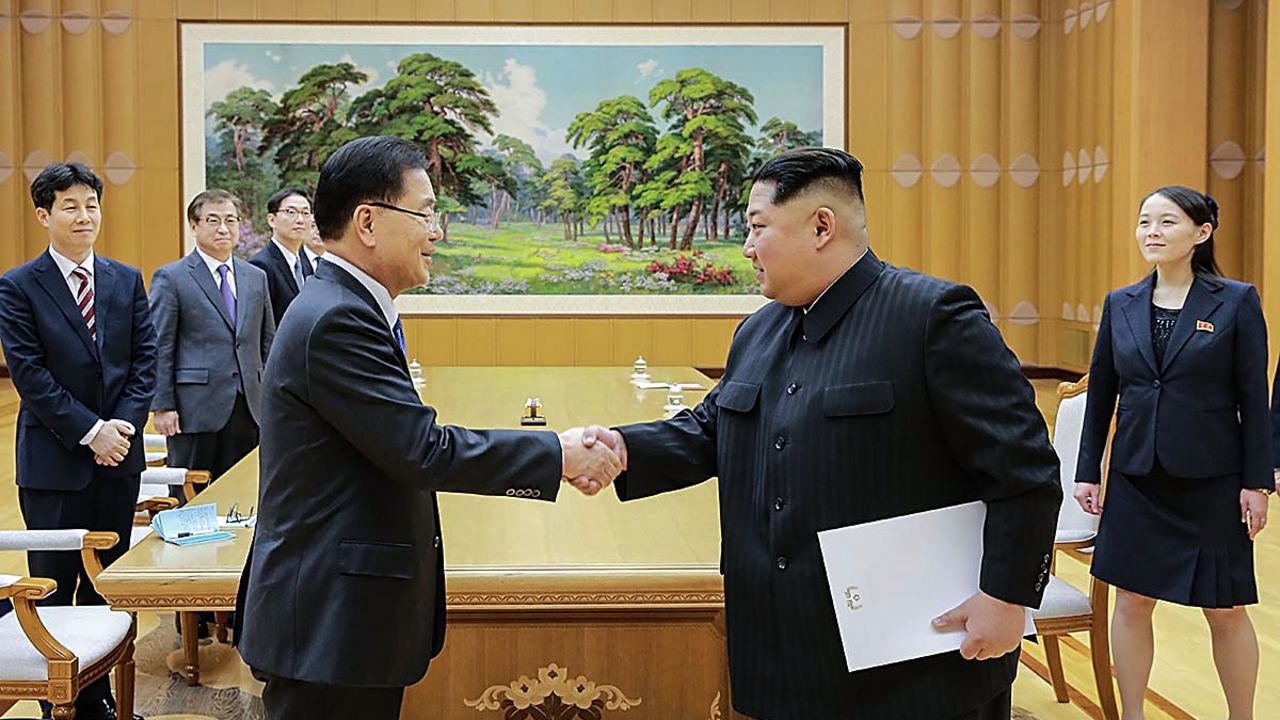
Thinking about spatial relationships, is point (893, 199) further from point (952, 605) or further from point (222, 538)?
point (952, 605)

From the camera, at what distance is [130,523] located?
446 centimetres

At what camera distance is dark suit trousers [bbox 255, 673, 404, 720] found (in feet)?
7.41

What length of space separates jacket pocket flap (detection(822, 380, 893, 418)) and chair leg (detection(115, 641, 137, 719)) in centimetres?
252

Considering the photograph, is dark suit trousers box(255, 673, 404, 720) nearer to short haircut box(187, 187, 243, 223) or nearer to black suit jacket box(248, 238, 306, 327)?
short haircut box(187, 187, 243, 223)

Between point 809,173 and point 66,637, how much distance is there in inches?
97.8

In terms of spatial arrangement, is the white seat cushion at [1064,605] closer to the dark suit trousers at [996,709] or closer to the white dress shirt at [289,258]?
the dark suit trousers at [996,709]

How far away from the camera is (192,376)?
5.59 metres

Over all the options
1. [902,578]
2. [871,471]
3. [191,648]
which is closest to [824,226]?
[871,471]

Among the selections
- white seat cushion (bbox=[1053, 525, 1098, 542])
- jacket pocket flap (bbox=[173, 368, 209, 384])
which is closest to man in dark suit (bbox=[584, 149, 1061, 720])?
white seat cushion (bbox=[1053, 525, 1098, 542])

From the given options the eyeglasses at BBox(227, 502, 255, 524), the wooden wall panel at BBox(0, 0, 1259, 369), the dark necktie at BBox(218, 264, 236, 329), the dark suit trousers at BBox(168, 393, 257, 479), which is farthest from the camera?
the wooden wall panel at BBox(0, 0, 1259, 369)

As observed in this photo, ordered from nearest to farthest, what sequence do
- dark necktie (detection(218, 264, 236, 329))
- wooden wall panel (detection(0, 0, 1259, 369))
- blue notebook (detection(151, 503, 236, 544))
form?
blue notebook (detection(151, 503, 236, 544))
dark necktie (detection(218, 264, 236, 329))
wooden wall panel (detection(0, 0, 1259, 369))

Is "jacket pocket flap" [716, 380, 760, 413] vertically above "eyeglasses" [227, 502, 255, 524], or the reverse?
"jacket pocket flap" [716, 380, 760, 413]

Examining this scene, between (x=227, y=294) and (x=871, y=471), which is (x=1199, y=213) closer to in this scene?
(x=871, y=471)

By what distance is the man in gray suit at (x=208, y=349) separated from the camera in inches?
220
